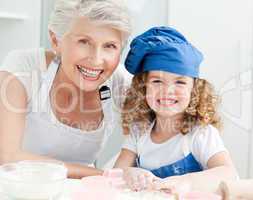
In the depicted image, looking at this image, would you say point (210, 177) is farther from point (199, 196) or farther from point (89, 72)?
point (89, 72)

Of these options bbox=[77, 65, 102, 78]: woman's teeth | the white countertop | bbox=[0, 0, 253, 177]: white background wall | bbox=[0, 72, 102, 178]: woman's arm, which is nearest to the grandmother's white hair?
bbox=[77, 65, 102, 78]: woman's teeth

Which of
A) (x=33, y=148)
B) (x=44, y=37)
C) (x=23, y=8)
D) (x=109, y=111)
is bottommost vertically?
(x=33, y=148)

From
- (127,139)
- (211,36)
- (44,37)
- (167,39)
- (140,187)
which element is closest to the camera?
(140,187)

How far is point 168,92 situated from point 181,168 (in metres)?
0.22

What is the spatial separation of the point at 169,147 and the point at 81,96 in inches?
13.1

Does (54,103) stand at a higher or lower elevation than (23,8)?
lower

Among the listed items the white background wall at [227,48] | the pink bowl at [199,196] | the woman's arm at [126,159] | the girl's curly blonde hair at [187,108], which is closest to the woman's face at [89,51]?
the girl's curly blonde hair at [187,108]

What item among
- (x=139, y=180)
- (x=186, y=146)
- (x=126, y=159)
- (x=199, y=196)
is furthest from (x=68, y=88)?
(x=199, y=196)

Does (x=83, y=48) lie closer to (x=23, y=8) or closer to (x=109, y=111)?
(x=109, y=111)

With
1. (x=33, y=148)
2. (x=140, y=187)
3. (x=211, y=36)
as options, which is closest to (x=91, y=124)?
(x=33, y=148)

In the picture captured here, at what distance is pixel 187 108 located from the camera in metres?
1.31

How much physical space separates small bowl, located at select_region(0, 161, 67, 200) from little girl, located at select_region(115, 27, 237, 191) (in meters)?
0.31

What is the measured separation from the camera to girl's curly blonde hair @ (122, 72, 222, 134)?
1.30 metres

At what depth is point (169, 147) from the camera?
130 cm
